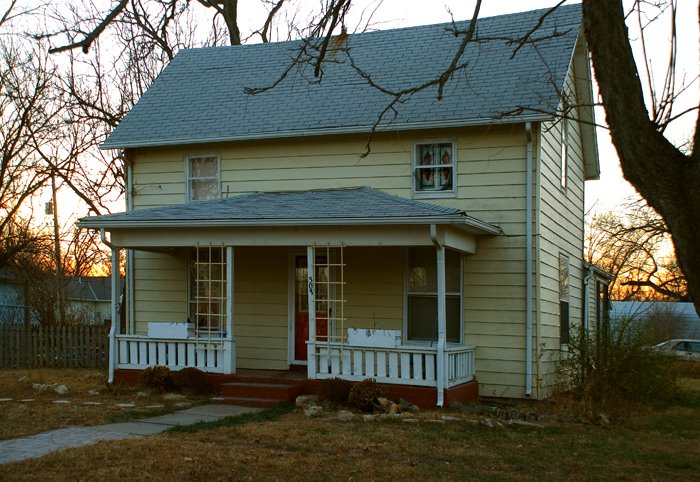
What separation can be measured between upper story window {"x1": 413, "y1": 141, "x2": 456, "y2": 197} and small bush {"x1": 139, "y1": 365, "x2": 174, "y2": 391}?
5.48 m

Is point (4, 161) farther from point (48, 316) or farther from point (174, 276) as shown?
point (174, 276)

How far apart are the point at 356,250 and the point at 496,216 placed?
8.78 feet

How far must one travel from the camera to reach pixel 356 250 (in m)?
15.1

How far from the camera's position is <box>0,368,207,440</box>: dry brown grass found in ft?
35.4

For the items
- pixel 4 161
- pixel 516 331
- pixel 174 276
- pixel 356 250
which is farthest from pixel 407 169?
pixel 4 161

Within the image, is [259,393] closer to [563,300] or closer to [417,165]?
[417,165]

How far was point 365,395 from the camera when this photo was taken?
12234 mm

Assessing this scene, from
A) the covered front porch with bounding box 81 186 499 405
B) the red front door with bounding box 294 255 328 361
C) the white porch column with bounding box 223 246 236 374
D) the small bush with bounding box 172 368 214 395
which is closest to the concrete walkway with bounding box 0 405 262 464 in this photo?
the small bush with bounding box 172 368 214 395

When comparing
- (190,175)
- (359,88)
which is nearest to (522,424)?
(359,88)

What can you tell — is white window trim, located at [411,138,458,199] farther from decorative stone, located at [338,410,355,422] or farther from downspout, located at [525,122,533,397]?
decorative stone, located at [338,410,355,422]

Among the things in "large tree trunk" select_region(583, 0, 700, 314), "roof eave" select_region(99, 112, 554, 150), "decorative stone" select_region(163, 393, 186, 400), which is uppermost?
"roof eave" select_region(99, 112, 554, 150)

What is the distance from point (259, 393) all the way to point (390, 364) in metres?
2.22

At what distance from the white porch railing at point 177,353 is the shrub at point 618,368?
5.93 metres

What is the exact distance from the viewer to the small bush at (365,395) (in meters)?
12.2
